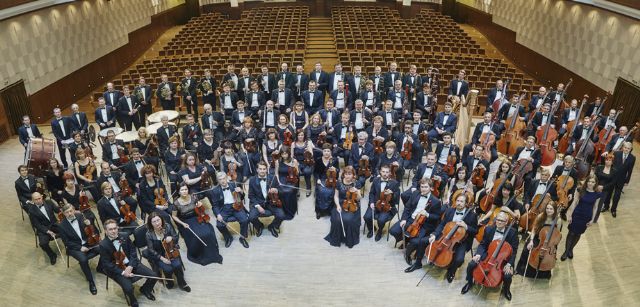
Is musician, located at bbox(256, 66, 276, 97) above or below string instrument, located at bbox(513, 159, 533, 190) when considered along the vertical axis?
above

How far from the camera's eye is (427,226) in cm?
612

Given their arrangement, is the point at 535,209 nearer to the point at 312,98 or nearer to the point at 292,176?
the point at 292,176

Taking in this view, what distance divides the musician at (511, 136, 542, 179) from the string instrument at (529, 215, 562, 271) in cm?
188

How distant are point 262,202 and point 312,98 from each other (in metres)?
3.40

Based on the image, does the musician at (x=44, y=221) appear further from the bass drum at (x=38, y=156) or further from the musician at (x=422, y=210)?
the musician at (x=422, y=210)

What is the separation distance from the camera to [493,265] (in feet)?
17.5

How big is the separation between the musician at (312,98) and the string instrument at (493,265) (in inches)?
207

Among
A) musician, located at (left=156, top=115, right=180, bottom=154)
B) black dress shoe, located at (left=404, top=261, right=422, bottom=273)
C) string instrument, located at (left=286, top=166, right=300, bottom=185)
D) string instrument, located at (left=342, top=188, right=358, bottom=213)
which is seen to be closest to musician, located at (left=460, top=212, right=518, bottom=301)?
black dress shoe, located at (left=404, top=261, right=422, bottom=273)

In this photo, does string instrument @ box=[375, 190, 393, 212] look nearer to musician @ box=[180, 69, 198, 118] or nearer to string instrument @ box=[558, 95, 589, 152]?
string instrument @ box=[558, 95, 589, 152]

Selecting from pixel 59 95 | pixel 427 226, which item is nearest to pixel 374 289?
pixel 427 226

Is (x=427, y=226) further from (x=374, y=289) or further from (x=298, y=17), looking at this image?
(x=298, y=17)

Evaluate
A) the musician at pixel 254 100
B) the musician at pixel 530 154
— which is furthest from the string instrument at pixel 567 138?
the musician at pixel 254 100

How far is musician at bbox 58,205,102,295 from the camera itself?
572 cm

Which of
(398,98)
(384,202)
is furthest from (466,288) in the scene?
(398,98)
